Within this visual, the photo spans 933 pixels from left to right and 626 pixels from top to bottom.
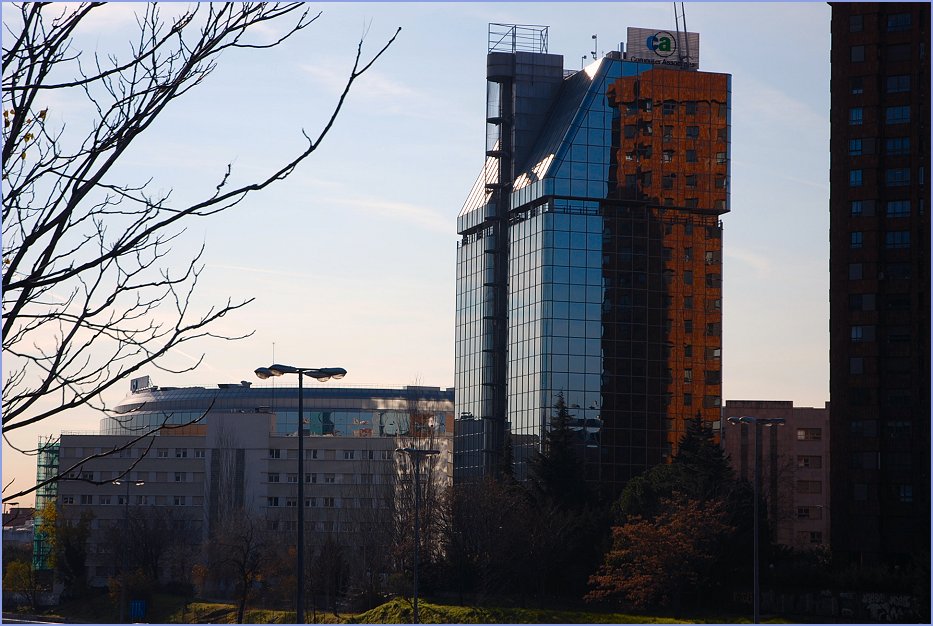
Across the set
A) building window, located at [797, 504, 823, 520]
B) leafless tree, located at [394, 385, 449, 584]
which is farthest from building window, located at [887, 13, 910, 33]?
building window, located at [797, 504, 823, 520]

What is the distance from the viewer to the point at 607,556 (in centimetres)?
6625

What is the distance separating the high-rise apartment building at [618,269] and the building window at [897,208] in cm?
2503

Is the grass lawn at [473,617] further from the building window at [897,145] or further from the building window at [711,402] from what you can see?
the building window at [711,402]

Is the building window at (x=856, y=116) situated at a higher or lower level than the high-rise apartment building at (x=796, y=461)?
higher

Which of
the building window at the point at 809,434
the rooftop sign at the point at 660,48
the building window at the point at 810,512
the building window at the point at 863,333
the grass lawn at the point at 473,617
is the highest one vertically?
the rooftop sign at the point at 660,48

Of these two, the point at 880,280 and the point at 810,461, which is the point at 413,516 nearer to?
the point at 880,280

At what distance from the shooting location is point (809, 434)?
134000 millimetres

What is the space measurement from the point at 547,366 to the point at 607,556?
3968 cm

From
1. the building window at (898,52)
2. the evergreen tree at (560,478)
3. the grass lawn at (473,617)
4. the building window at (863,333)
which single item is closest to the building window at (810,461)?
the building window at (863,333)

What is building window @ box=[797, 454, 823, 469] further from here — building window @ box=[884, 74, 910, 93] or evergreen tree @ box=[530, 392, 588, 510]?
evergreen tree @ box=[530, 392, 588, 510]

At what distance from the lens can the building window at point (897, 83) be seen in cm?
8662

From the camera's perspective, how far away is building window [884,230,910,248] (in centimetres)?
8500

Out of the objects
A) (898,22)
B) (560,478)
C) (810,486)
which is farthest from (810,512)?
(898,22)

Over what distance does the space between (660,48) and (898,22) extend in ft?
88.2
